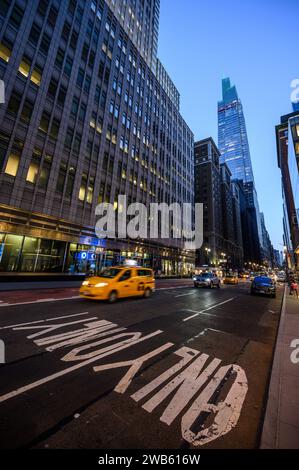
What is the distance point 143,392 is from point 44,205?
73.6 feet

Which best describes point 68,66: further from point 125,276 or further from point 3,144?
point 125,276

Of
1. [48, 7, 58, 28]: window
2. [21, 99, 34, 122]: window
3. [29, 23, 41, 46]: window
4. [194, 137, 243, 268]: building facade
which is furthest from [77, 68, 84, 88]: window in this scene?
[194, 137, 243, 268]: building facade

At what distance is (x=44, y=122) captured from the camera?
22.3 m

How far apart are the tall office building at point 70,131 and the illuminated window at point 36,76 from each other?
4.4 inches

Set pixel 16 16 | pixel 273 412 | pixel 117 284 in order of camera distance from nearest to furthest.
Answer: pixel 273 412 < pixel 117 284 < pixel 16 16

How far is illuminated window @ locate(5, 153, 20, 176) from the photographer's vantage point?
19141mm

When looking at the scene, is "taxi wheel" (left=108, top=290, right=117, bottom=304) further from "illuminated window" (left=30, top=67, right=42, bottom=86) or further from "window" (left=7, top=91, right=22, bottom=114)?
"illuminated window" (left=30, top=67, right=42, bottom=86)

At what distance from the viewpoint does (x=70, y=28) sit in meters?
26.0

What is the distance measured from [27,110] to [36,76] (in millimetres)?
4456

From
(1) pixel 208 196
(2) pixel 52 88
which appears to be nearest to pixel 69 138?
(2) pixel 52 88

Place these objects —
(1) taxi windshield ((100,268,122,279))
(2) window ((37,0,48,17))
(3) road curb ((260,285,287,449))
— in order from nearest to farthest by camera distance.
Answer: (3) road curb ((260,285,287,449)) → (1) taxi windshield ((100,268,122,279)) → (2) window ((37,0,48,17))

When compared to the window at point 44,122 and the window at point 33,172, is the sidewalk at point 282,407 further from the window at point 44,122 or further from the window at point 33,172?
the window at point 44,122

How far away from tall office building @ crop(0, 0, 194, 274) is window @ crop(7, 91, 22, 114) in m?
0.10

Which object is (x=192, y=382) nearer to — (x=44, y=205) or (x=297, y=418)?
(x=297, y=418)
